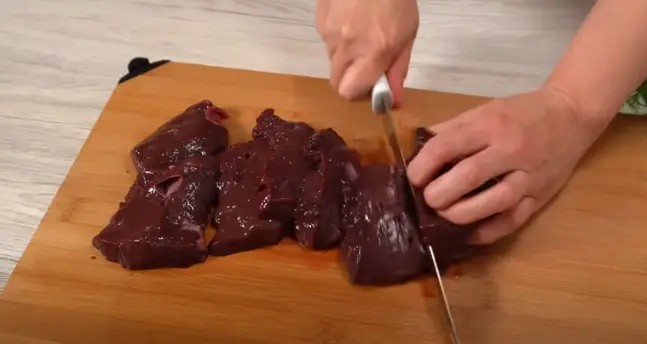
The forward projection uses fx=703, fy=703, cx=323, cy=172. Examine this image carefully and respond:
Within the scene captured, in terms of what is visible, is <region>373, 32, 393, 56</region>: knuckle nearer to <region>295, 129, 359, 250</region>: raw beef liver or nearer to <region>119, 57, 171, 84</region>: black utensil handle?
<region>295, 129, 359, 250</region>: raw beef liver

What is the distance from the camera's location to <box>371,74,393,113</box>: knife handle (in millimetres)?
1358

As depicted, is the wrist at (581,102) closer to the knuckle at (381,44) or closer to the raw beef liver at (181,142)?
the knuckle at (381,44)

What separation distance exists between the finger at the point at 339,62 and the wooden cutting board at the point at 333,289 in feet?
0.88

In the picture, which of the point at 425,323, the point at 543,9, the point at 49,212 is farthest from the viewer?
the point at 543,9

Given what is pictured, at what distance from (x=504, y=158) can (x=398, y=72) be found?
0.92ft

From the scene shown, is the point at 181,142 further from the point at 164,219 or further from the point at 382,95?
the point at 382,95

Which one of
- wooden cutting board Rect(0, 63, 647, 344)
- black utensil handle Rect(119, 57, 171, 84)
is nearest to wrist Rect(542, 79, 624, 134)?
wooden cutting board Rect(0, 63, 647, 344)

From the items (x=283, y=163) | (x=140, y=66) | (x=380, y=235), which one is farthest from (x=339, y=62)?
(x=140, y=66)

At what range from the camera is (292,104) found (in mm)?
1744

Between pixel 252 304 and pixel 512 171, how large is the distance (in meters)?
0.57

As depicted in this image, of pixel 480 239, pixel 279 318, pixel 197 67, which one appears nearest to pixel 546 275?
pixel 480 239

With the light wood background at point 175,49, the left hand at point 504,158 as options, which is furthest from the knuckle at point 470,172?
the light wood background at point 175,49

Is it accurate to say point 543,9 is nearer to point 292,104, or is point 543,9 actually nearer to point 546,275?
point 292,104

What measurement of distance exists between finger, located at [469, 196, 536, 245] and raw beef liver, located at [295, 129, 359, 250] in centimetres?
28
